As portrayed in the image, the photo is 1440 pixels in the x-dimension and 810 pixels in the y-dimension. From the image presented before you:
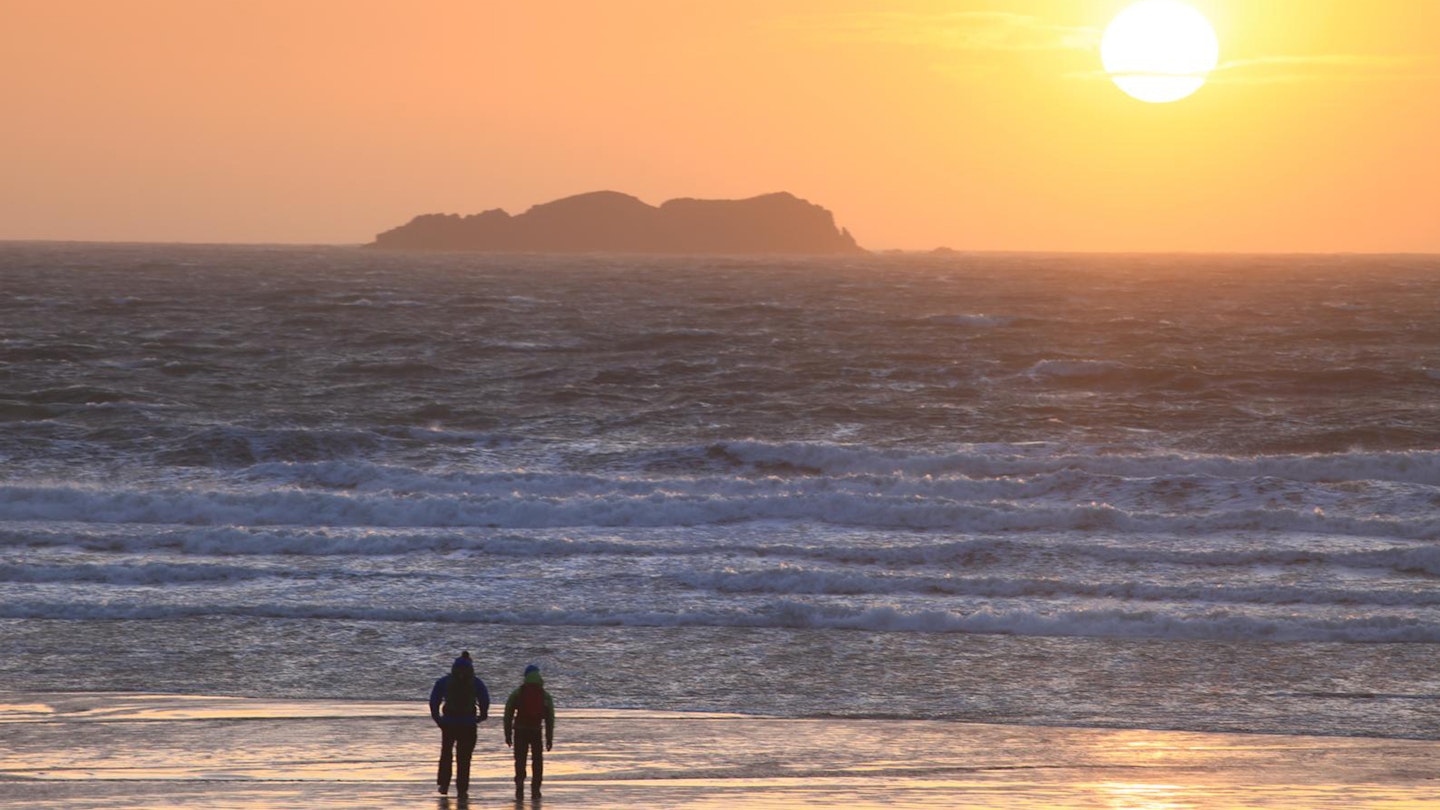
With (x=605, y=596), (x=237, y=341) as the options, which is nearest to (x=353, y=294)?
(x=237, y=341)

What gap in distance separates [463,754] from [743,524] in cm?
1517

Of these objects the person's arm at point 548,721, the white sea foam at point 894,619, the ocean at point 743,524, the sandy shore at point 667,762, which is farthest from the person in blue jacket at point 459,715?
the white sea foam at point 894,619

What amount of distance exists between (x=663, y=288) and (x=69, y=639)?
8792cm

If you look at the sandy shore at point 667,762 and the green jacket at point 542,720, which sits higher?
the green jacket at point 542,720

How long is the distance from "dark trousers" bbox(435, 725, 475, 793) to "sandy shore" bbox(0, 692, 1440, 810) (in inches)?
7.3

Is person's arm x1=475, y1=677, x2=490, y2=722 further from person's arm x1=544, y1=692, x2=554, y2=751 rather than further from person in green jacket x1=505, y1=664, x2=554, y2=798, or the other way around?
person's arm x1=544, y1=692, x2=554, y2=751

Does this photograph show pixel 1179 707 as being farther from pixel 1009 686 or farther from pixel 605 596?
pixel 605 596

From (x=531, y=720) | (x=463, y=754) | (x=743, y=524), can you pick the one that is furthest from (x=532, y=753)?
(x=743, y=524)

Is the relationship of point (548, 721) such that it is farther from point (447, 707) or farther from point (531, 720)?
point (447, 707)

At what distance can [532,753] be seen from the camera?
41.7 ft

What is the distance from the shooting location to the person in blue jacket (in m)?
12.7

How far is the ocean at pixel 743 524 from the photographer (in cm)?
1761

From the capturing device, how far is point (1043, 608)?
2091 centimetres

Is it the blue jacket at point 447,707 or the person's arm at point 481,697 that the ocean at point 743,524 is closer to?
the person's arm at point 481,697
